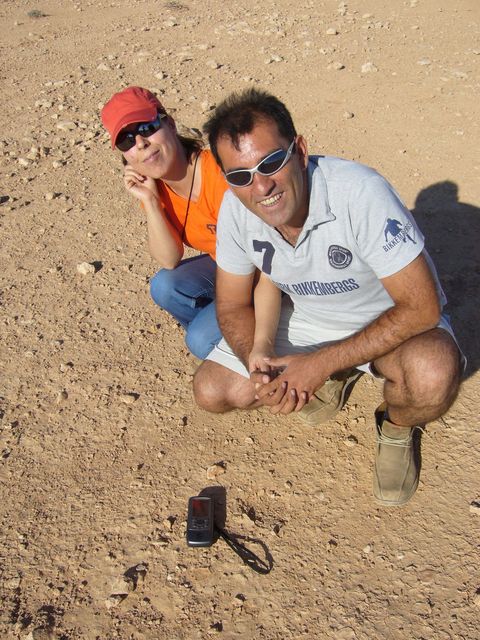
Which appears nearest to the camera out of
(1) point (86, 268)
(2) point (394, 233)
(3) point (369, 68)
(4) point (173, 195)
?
(2) point (394, 233)

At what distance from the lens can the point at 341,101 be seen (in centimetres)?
609

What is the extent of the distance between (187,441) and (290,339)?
2.47ft

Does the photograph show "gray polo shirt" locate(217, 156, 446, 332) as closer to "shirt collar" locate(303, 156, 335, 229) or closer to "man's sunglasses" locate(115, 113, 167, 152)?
"shirt collar" locate(303, 156, 335, 229)

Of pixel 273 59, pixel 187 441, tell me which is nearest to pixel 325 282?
pixel 187 441

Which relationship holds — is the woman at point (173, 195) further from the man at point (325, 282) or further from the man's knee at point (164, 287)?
the man at point (325, 282)

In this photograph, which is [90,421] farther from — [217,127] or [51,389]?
[217,127]

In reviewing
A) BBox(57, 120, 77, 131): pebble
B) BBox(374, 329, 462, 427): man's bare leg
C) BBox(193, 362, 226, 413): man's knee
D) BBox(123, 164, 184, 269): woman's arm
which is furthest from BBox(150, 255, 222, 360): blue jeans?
BBox(57, 120, 77, 131): pebble

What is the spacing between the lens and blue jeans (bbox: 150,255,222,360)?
137 inches

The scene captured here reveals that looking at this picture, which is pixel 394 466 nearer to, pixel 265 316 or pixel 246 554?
pixel 246 554

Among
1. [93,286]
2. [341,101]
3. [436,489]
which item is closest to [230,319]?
[436,489]

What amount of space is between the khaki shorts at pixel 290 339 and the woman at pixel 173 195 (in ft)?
0.61

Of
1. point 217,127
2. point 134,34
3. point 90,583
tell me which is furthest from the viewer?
point 134,34

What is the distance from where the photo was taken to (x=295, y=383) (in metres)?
2.79

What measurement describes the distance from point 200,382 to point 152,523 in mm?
704
